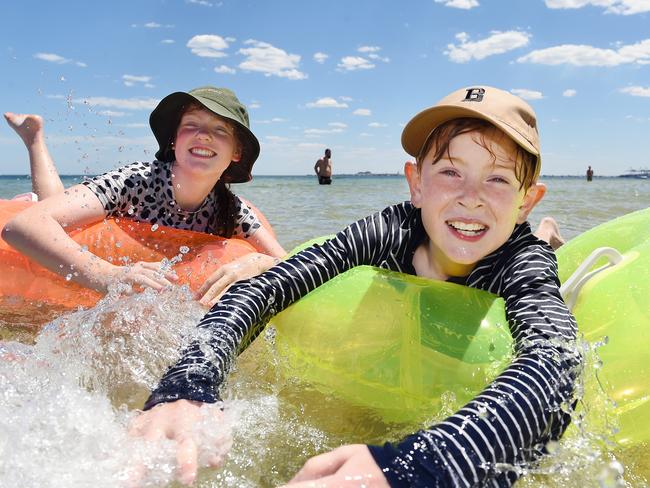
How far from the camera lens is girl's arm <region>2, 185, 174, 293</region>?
8.66ft

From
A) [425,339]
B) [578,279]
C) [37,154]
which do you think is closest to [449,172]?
[425,339]

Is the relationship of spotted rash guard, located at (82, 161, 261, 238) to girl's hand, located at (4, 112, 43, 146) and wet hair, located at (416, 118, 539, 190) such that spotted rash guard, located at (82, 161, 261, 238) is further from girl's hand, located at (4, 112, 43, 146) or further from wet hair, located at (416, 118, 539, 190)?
girl's hand, located at (4, 112, 43, 146)

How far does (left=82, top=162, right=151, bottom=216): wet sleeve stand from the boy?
54.8 inches

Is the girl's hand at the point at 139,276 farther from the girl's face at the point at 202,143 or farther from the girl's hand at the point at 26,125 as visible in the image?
the girl's hand at the point at 26,125

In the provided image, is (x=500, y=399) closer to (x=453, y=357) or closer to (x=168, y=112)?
(x=453, y=357)

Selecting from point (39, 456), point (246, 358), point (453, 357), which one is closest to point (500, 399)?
point (453, 357)

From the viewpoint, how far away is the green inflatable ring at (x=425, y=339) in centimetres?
170

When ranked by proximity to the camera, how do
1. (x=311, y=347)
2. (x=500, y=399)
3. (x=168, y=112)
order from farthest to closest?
(x=168, y=112), (x=311, y=347), (x=500, y=399)

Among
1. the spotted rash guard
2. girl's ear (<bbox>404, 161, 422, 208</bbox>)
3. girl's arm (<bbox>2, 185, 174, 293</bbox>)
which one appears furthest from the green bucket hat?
girl's ear (<bbox>404, 161, 422, 208</bbox>)

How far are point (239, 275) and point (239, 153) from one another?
0.99 meters

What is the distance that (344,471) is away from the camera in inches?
42.9

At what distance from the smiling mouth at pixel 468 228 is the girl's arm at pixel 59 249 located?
4.28ft


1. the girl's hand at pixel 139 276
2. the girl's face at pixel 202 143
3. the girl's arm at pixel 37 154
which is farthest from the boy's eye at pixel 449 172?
the girl's arm at pixel 37 154

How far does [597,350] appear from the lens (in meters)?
1.78
